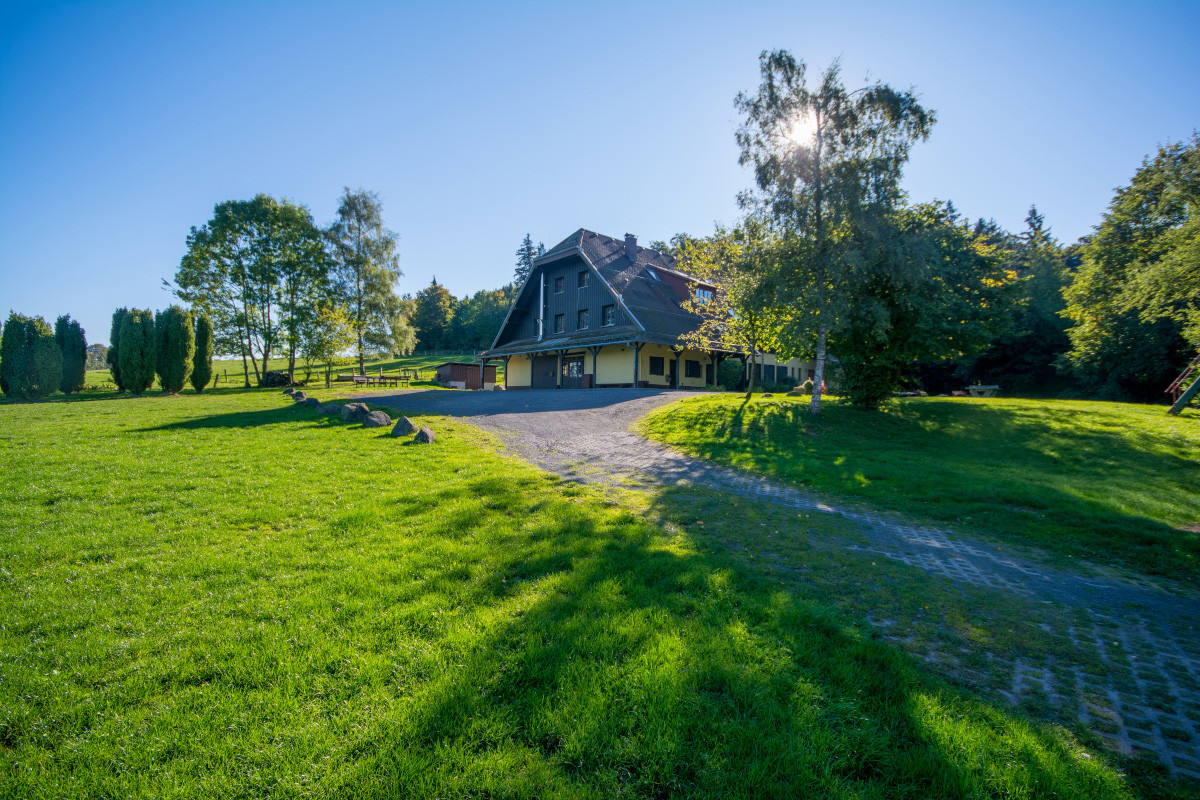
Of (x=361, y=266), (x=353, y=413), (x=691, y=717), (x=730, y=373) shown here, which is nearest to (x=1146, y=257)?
(x=730, y=373)

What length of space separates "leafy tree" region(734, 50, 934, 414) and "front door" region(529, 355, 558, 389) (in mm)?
19457

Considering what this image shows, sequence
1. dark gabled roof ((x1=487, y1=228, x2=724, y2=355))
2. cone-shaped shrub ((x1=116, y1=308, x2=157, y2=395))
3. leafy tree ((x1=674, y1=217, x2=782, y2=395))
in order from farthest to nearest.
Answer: dark gabled roof ((x1=487, y1=228, x2=724, y2=355)) < cone-shaped shrub ((x1=116, y1=308, x2=157, y2=395)) < leafy tree ((x1=674, y1=217, x2=782, y2=395))

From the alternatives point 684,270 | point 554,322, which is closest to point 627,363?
point 554,322

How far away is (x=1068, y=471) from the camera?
10.1 metres

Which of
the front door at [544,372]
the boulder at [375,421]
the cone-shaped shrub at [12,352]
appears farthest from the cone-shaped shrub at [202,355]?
the boulder at [375,421]

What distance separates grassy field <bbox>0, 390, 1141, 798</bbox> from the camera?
2.30 meters

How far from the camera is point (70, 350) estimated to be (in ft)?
86.9

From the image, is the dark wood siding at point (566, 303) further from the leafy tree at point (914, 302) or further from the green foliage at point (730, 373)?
the leafy tree at point (914, 302)

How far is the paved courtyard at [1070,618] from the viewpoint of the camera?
2.92m

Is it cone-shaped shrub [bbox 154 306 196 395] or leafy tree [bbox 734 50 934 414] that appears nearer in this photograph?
leafy tree [bbox 734 50 934 414]

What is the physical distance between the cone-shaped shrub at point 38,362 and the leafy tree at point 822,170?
118 ft

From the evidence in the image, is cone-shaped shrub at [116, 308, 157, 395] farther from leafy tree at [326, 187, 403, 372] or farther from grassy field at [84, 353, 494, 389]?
leafy tree at [326, 187, 403, 372]

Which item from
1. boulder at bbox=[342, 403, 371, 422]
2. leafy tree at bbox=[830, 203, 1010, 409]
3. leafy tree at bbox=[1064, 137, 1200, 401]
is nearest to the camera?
boulder at bbox=[342, 403, 371, 422]

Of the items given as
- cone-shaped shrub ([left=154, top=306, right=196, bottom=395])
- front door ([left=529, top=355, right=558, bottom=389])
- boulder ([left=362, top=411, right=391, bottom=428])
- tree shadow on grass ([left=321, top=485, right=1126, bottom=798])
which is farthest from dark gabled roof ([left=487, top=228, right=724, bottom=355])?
tree shadow on grass ([left=321, top=485, right=1126, bottom=798])
